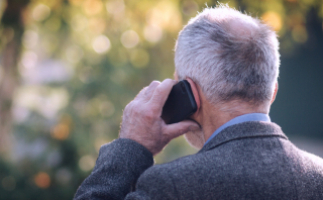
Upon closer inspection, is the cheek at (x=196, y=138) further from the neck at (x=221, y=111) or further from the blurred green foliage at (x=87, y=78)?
the blurred green foliage at (x=87, y=78)

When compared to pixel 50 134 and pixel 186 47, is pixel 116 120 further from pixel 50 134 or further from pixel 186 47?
pixel 186 47

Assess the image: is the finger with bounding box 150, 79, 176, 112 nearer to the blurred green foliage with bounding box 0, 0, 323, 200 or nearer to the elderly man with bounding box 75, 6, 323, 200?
the elderly man with bounding box 75, 6, 323, 200

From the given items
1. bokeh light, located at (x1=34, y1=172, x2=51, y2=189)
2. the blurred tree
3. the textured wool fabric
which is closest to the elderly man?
the textured wool fabric

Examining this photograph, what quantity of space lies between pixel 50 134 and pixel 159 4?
1981 mm

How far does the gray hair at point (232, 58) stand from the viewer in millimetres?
1148

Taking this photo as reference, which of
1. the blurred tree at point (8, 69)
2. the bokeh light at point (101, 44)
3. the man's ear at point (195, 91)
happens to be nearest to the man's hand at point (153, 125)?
the man's ear at point (195, 91)

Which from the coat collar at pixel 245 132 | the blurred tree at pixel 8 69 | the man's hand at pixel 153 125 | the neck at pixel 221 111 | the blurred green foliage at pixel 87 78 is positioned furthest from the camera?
the blurred tree at pixel 8 69

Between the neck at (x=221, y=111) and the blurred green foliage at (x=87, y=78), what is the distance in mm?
2127

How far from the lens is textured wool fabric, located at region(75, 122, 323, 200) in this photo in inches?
38.4

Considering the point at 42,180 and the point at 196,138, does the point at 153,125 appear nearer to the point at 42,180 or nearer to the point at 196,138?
the point at 196,138

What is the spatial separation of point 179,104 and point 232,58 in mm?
322

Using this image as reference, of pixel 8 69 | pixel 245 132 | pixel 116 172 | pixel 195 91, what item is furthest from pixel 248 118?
pixel 8 69

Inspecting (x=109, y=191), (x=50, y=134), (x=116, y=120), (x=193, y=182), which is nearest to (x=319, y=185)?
(x=193, y=182)

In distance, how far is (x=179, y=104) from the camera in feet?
4.30
